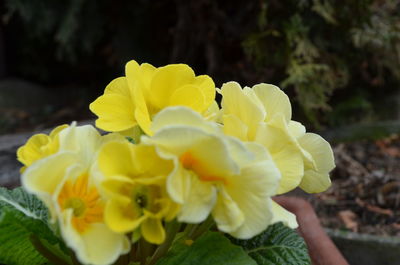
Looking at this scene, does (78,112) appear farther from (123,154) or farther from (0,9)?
(123,154)

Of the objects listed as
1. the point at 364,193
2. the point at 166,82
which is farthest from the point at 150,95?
the point at 364,193

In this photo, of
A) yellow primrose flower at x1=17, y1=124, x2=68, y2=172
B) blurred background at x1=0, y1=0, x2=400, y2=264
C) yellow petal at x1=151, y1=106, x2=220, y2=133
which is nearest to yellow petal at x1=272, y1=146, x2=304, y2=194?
yellow petal at x1=151, y1=106, x2=220, y2=133

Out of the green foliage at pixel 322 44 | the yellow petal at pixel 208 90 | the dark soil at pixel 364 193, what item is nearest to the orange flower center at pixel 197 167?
the yellow petal at pixel 208 90

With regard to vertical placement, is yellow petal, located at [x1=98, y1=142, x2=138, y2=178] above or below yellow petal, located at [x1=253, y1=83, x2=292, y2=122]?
below

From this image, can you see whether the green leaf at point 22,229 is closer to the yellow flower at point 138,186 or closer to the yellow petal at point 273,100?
the yellow flower at point 138,186

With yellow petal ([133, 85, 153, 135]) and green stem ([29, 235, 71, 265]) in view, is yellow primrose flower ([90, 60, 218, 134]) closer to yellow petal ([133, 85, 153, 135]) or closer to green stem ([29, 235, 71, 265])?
yellow petal ([133, 85, 153, 135])
